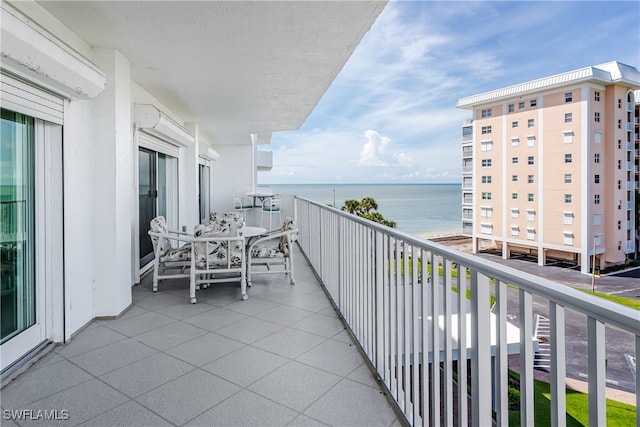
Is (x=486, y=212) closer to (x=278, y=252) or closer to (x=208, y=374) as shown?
(x=278, y=252)

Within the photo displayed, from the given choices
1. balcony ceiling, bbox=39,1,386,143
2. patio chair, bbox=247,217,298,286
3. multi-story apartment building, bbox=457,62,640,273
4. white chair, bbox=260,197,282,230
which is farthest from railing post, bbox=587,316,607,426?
multi-story apartment building, bbox=457,62,640,273

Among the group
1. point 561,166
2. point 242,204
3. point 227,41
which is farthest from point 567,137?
point 227,41

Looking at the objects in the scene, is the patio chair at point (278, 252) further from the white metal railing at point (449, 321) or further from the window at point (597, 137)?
the window at point (597, 137)

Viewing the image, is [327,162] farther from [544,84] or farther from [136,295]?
[136,295]

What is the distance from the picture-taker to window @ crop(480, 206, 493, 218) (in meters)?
32.3

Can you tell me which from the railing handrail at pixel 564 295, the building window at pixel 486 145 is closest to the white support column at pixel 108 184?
the railing handrail at pixel 564 295

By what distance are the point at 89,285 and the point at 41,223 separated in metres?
0.71

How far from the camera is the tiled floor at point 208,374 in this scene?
70.9 inches

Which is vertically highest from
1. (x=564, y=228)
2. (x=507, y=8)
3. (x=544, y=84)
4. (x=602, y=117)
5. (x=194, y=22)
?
(x=507, y=8)

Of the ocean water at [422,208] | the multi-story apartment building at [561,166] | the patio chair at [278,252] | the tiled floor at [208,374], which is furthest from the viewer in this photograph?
the ocean water at [422,208]

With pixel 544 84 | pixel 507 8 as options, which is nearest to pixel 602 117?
pixel 544 84

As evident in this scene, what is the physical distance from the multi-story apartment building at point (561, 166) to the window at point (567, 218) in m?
0.07

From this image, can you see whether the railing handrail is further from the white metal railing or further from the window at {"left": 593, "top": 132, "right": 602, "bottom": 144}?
the window at {"left": 593, "top": 132, "right": 602, "bottom": 144}

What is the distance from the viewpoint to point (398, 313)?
1820mm
